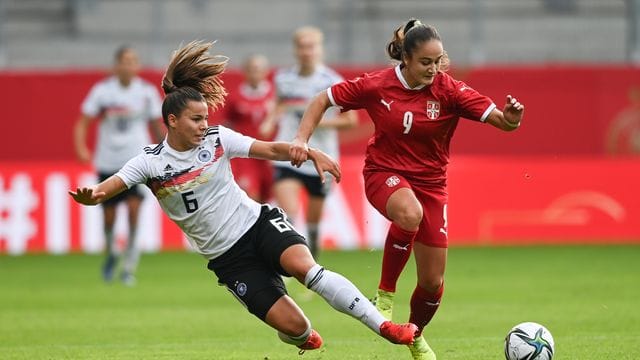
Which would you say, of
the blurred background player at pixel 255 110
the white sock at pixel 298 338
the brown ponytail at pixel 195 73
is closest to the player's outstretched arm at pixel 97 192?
the brown ponytail at pixel 195 73

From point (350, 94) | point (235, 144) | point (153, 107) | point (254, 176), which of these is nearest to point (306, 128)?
point (350, 94)

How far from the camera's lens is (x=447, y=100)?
827cm

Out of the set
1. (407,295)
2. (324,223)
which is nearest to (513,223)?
(324,223)

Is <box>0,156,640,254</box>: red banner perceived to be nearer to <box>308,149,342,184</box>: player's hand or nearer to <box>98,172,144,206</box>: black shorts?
<box>98,172,144,206</box>: black shorts

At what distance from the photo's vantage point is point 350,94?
8.44 meters

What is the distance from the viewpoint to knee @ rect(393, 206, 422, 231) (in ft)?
26.7

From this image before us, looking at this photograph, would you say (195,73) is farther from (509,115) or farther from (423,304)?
(423,304)

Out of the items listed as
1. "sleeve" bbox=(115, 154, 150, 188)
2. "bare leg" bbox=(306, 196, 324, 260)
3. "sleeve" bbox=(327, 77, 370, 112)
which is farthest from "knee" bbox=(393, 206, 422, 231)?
"bare leg" bbox=(306, 196, 324, 260)

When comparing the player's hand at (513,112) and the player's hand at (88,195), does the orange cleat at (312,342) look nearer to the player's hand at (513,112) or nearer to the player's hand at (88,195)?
the player's hand at (88,195)

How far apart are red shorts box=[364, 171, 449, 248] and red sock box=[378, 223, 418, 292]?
13cm

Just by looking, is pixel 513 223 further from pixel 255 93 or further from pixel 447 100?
pixel 447 100

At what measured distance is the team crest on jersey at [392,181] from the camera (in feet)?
27.4

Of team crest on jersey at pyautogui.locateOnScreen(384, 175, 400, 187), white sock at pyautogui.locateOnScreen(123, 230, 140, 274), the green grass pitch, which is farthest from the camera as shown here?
white sock at pyautogui.locateOnScreen(123, 230, 140, 274)

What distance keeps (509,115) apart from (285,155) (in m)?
1.44
